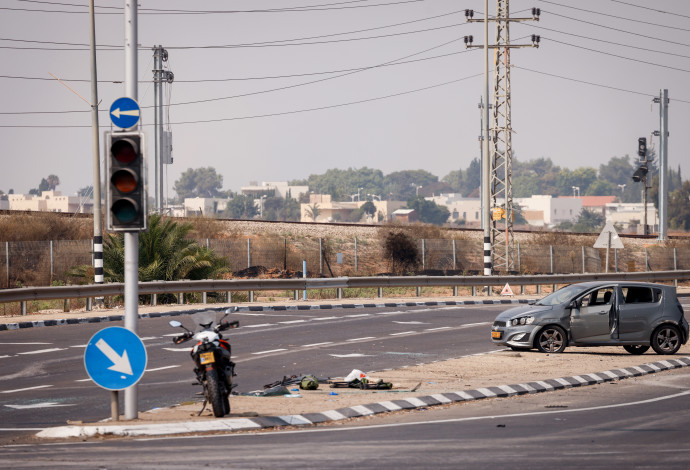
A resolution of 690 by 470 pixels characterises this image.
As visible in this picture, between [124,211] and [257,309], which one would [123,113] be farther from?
[257,309]

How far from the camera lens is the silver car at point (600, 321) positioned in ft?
69.2

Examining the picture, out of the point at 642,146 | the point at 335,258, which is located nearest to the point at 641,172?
the point at 642,146

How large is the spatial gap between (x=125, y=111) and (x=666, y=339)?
44.4ft

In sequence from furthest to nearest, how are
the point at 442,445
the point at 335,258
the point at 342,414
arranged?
the point at 335,258
the point at 342,414
the point at 442,445

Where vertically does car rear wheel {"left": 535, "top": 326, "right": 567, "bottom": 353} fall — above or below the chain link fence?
below

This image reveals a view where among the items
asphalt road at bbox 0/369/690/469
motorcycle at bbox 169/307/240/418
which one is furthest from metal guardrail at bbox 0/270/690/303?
asphalt road at bbox 0/369/690/469

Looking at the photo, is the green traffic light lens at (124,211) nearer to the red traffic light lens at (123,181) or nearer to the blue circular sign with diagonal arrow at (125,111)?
the red traffic light lens at (123,181)

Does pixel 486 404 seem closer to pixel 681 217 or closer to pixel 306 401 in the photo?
pixel 306 401

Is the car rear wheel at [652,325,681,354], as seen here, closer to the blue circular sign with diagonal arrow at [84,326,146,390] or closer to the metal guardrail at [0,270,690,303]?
the blue circular sign with diagonal arrow at [84,326,146,390]

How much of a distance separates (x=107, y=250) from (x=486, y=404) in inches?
931

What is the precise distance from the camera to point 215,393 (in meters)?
12.6

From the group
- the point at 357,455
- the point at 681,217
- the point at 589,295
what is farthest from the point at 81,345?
the point at 681,217

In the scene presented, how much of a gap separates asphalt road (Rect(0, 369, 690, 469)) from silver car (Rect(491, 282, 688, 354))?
270 inches

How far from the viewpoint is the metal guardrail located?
95.1 ft
